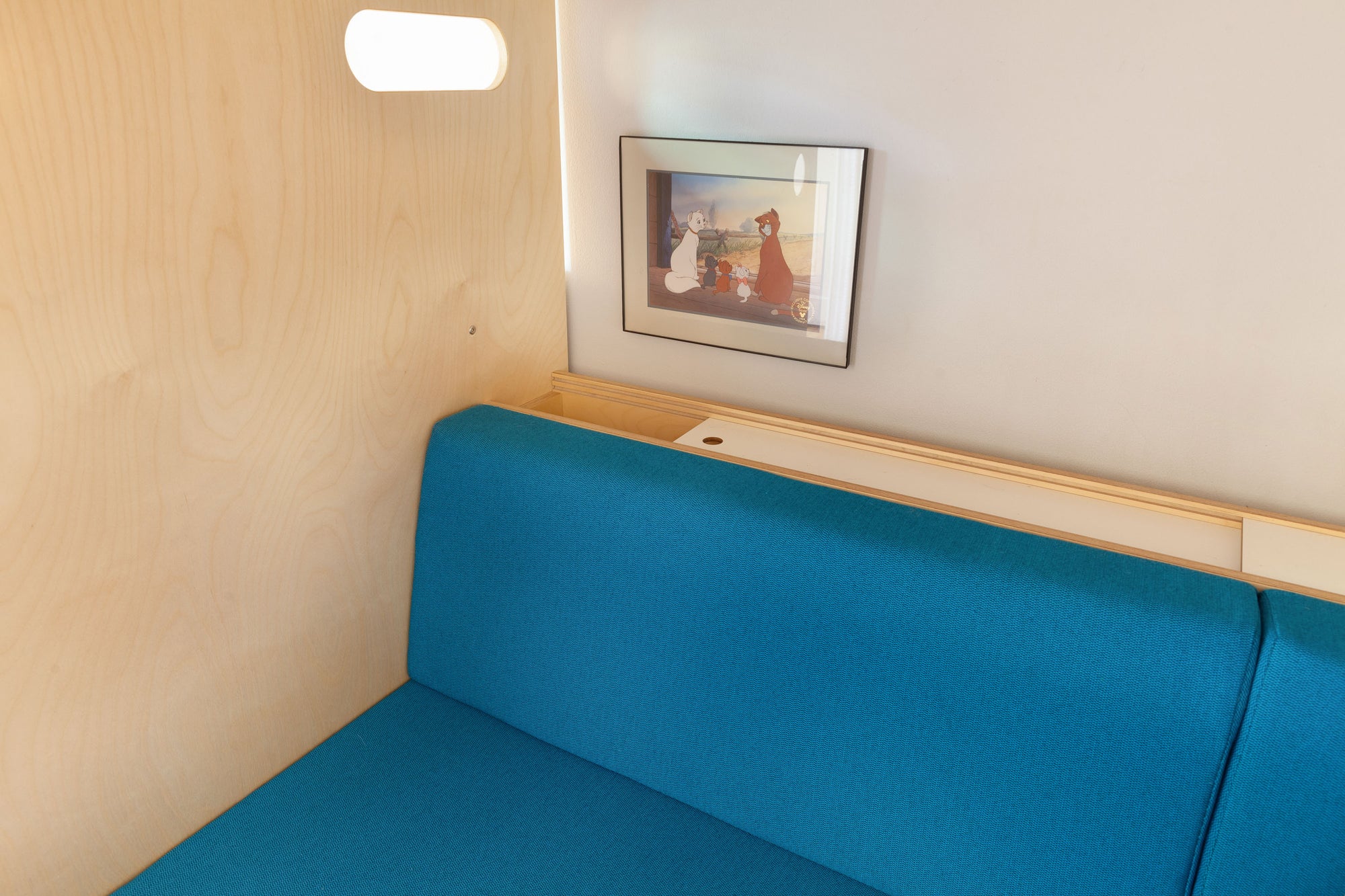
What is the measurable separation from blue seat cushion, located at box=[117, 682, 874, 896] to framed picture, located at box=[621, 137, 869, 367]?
0.82 metres

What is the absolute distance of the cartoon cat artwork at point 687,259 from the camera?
1.57 m

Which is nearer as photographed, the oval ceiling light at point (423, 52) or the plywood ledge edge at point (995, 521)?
the plywood ledge edge at point (995, 521)

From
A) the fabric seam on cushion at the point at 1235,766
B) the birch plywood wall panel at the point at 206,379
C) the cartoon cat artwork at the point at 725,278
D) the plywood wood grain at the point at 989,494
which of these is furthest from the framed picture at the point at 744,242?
the fabric seam on cushion at the point at 1235,766

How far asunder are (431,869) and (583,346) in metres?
1.03

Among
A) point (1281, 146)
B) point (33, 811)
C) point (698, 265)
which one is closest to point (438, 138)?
point (698, 265)

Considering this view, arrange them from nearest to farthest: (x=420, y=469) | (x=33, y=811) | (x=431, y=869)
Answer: (x=33, y=811) < (x=431, y=869) < (x=420, y=469)

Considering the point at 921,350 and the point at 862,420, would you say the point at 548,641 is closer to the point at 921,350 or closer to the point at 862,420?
the point at 862,420

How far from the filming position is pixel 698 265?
5.24 ft

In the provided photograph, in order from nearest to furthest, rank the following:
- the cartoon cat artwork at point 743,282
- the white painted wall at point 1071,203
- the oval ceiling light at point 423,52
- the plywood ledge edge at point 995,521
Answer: the plywood ledge edge at point 995,521, the white painted wall at point 1071,203, the oval ceiling light at point 423,52, the cartoon cat artwork at point 743,282

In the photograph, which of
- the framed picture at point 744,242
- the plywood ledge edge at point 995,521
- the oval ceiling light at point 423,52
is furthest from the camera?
the framed picture at point 744,242

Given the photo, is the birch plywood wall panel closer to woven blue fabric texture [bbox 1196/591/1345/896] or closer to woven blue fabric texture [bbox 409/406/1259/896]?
woven blue fabric texture [bbox 409/406/1259/896]

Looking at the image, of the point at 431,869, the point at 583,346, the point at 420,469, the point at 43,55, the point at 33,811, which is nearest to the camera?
the point at 43,55

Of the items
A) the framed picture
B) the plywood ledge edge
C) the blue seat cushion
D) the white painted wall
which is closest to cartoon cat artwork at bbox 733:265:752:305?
the framed picture

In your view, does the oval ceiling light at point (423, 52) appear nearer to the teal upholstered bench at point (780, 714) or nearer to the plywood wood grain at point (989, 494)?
the teal upholstered bench at point (780, 714)
